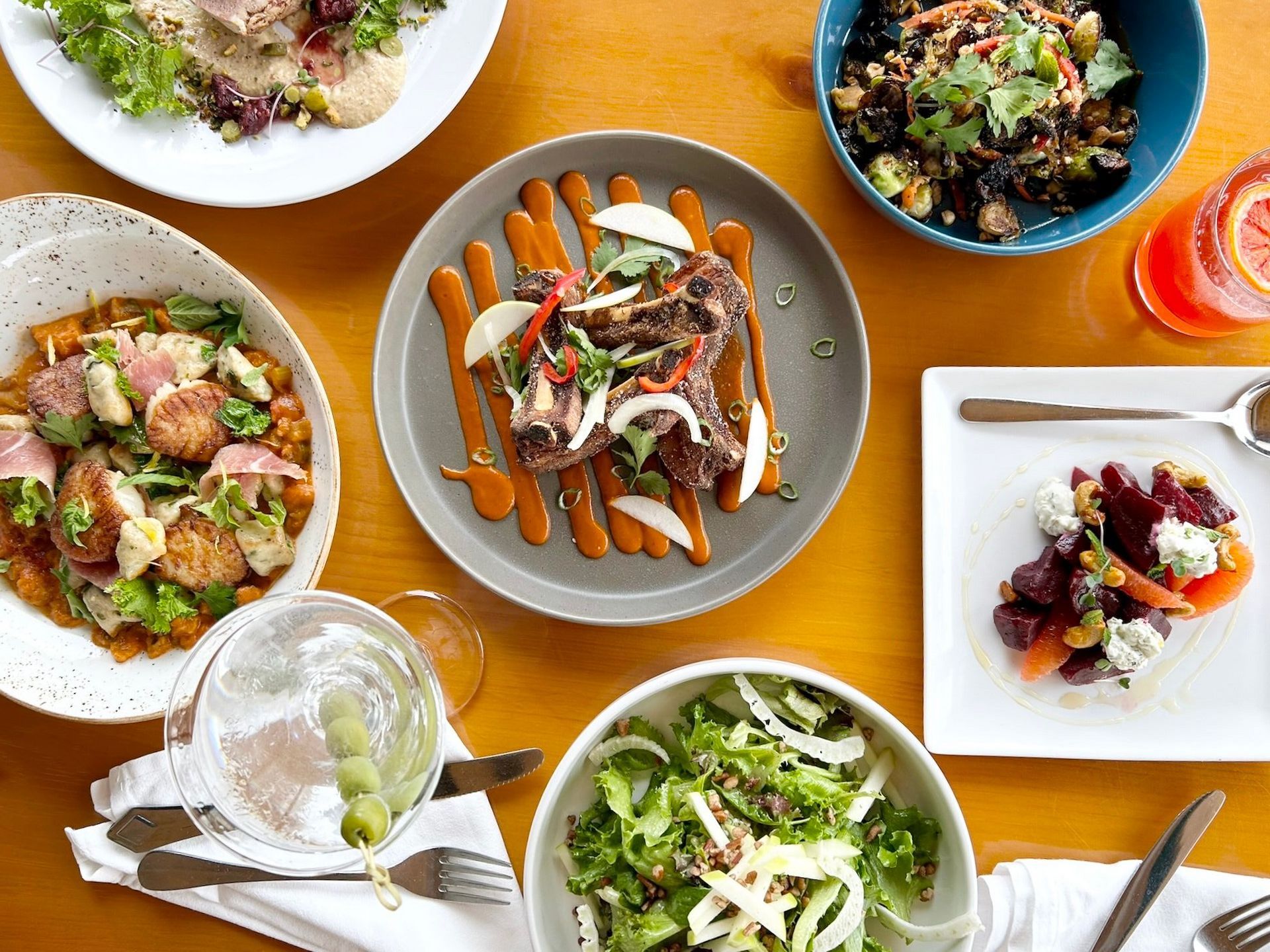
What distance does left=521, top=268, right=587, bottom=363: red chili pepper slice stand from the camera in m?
2.08

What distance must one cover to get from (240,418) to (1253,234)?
2.38 meters

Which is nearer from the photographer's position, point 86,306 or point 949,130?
point 949,130

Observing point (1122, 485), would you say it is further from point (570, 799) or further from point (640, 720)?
point (570, 799)

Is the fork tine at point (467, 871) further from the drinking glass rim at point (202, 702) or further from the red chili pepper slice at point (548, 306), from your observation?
the red chili pepper slice at point (548, 306)

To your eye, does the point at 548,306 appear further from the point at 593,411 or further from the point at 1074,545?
the point at 1074,545

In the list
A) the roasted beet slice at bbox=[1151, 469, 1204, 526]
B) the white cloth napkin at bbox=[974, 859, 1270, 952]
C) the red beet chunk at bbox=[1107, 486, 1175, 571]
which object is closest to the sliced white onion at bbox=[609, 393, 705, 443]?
the red beet chunk at bbox=[1107, 486, 1175, 571]

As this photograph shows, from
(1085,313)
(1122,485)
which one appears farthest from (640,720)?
(1085,313)

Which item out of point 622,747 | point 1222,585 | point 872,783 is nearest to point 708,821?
point 622,747

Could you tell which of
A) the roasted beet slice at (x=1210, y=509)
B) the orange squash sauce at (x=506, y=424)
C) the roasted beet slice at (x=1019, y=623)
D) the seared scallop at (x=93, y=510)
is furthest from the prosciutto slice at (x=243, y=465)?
the roasted beet slice at (x=1210, y=509)

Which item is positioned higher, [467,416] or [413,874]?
[467,416]

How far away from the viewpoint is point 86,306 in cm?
209

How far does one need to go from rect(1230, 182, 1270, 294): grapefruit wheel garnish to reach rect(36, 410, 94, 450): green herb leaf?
2654mm

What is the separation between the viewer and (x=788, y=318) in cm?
219

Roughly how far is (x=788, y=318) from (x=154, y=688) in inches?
68.5
